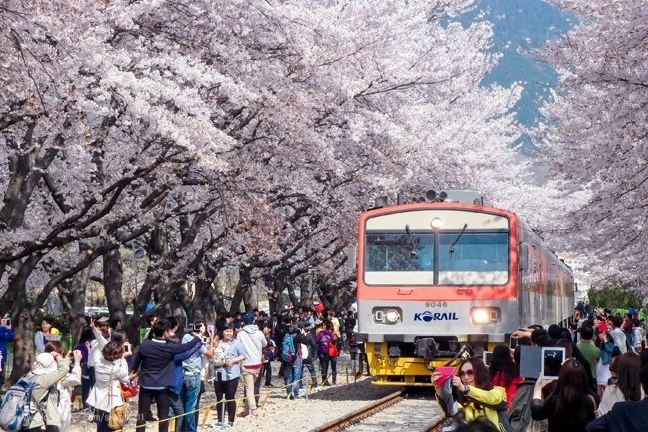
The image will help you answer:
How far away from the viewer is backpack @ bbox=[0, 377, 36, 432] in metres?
9.41

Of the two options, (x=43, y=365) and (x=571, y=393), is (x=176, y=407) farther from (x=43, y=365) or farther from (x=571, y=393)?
(x=571, y=393)

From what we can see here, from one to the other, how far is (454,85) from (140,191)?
1007 centimetres

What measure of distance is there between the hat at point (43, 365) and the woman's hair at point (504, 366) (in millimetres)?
4008

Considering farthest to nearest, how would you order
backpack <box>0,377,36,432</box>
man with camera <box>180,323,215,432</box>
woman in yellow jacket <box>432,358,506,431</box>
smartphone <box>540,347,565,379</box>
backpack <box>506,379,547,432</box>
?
man with camera <box>180,323,215,432</box> < backpack <box>0,377,36,432</box> < backpack <box>506,379,547,432</box> < woman in yellow jacket <box>432,358,506,431</box> < smartphone <box>540,347,565,379</box>

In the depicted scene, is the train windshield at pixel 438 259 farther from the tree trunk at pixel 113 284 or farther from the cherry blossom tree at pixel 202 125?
the tree trunk at pixel 113 284

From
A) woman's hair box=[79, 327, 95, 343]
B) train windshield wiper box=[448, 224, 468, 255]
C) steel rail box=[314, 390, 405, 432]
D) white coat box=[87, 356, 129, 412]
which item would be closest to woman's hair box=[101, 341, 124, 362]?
white coat box=[87, 356, 129, 412]

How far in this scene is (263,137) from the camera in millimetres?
18016

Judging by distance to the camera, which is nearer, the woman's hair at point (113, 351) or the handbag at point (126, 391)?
the woman's hair at point (113, 351)

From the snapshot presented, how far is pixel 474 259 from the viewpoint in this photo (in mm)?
17859

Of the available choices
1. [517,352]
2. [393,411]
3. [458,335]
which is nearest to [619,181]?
[458,335]

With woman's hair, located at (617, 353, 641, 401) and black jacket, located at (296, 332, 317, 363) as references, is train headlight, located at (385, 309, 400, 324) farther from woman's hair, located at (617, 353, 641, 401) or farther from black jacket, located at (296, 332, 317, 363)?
woman's hair, located at (617, 353, 641, 401)

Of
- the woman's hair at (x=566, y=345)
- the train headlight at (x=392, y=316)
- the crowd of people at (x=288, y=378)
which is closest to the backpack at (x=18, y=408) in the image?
the crowd of people at (x=288, y=378)

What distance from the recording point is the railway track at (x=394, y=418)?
15.1m

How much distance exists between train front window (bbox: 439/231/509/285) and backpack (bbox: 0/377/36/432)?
29.8ft
